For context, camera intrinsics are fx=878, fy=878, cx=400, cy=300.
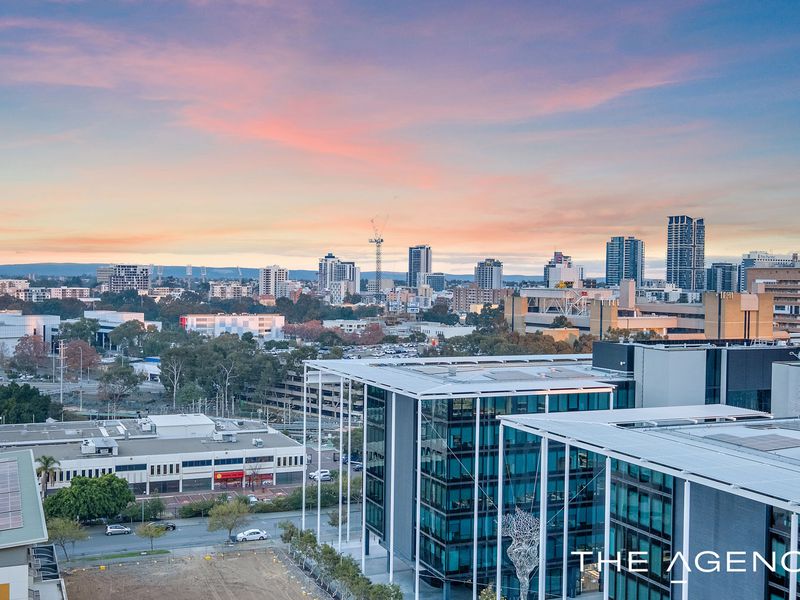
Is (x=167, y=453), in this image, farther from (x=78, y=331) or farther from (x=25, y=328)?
(x=25, y=328)

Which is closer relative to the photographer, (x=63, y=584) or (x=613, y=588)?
(x=613, y=588)

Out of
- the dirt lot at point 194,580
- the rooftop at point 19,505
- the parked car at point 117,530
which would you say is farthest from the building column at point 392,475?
the parked car at point 117,530

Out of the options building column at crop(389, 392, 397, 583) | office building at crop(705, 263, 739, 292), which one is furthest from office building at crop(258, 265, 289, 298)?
building column at crop(389, 392, 397, 583)

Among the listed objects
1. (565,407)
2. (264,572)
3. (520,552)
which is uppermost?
(565,407)

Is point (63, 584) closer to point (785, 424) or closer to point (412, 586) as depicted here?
point (412, 586)

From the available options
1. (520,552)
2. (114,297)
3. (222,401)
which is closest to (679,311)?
(222,401)

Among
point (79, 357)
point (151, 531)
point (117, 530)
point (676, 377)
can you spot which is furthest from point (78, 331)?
point (676, 377)
